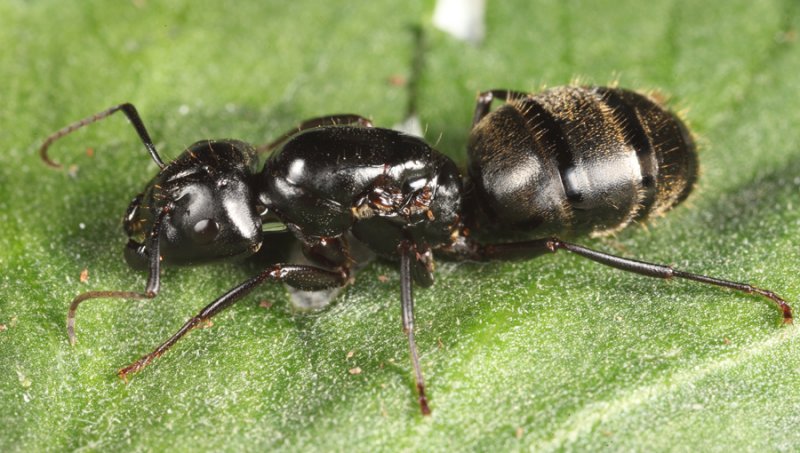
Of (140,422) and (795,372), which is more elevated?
(795,372)

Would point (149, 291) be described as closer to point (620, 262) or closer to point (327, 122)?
point (327, 122)

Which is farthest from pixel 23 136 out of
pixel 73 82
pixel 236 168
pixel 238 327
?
pixel 238 327

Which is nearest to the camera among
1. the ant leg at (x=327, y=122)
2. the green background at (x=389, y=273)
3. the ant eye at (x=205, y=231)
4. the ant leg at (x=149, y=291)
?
the green background at (x=389, y=273)

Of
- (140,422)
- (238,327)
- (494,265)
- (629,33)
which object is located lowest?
(140,422)

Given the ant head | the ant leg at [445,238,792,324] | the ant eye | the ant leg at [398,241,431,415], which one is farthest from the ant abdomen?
the ant eye

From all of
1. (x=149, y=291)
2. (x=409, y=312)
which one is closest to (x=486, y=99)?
(x=409, y=312)

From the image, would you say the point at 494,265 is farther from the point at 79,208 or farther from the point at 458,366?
the point at 79,208

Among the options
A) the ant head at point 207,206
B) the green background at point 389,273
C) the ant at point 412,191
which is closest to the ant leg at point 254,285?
the ant at point 412,191

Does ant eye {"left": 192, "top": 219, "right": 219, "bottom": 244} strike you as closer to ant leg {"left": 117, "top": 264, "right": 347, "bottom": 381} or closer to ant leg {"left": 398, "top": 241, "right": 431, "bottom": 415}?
ant leg {"left": 117, "top": 264, "right": 347, "bottom": 381}

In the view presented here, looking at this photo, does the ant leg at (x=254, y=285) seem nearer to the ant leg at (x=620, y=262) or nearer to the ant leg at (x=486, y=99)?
the ant leg at (x=620, y=262)
